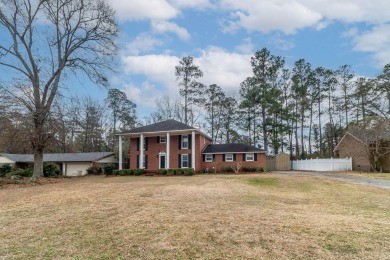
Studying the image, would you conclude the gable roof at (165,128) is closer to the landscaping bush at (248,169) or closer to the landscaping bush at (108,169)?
the landscaping bush at (108,169)

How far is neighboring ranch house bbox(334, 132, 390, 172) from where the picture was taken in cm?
2855

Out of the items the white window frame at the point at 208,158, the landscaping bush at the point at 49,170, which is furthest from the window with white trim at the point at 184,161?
the landscaping bush at the point at 49,170

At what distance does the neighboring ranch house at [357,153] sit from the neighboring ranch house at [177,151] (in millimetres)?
10492

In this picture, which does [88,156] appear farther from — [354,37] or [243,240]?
[243,240]

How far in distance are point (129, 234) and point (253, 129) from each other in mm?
35291

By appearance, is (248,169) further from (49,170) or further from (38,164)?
(49,170)

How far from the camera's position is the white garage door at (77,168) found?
3425 centimetres

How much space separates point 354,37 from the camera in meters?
16.6

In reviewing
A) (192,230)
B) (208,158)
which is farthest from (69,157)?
(192,230)

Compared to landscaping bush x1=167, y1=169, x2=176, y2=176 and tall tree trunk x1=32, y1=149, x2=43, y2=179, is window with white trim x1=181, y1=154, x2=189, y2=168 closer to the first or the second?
landscaping bush x1=167, y1=169, x2=176, y2=176

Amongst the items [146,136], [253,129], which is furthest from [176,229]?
[253,129]

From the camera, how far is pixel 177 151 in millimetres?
28594

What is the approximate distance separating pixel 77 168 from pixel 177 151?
1470 cm

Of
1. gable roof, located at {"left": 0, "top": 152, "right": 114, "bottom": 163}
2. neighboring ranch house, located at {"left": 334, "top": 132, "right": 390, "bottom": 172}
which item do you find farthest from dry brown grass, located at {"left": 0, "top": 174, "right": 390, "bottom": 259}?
gable roof, located at {"left": 0, "top": 152, "right": 114, "bottom": 163}
